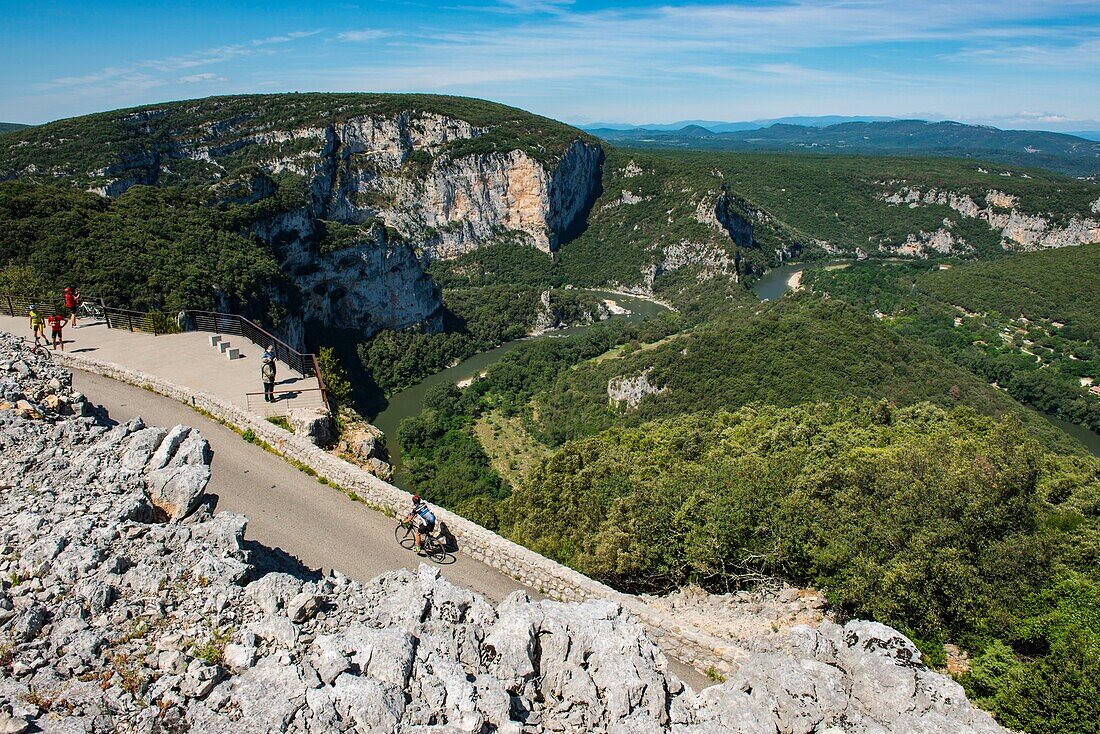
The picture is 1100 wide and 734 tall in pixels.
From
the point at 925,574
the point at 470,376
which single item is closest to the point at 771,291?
the point at 470,376

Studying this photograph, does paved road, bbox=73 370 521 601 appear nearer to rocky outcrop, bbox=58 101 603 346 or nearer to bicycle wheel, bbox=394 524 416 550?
bicycle wheel, bbox=394 524 416 550

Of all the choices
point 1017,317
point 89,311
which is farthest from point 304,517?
point 1017,317

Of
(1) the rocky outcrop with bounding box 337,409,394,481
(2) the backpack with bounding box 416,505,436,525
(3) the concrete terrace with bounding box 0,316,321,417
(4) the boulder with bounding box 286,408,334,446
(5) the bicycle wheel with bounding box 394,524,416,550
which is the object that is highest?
(3) the concrete terrace with bounding box 0,316,321,417

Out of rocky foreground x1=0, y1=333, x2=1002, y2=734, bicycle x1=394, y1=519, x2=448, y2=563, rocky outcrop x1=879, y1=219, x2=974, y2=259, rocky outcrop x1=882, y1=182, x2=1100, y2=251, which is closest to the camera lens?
rocky foreground x1=0, y1=333, x2=1002, y2=734

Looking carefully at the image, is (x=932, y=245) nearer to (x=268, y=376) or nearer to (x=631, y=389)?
(x=631, y=389)

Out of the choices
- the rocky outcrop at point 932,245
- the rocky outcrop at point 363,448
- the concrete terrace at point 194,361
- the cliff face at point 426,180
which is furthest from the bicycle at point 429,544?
the rocky outcrop at point 932,245

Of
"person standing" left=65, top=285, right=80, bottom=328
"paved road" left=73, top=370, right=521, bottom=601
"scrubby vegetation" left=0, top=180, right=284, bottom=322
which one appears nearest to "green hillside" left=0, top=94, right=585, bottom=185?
"scrubby vegetation" left=0, top=180, right=284, bottom=322

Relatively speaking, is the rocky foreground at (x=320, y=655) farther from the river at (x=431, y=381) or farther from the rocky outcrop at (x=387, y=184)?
the rocky outcrop at (x=387, y=184)

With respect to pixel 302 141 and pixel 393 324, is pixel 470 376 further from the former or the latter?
pixel 302 141
